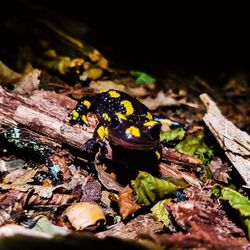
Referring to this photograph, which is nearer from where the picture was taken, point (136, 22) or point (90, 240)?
point (90, 240)

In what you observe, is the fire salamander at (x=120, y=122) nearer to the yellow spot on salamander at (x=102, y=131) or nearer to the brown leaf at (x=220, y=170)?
the yellow spot on salamander at (x=102, y=131)

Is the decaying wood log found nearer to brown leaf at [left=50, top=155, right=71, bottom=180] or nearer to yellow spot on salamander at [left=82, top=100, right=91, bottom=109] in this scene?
brown leaf at [left=50, top=155, right=71, bottom=180]

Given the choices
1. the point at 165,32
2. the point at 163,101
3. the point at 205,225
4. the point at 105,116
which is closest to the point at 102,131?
the point at 105,116

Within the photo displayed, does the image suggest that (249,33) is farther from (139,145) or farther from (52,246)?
(52,246)

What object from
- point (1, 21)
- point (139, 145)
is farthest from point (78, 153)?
point (1, 21)

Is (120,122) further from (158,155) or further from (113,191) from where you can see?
(113,191)

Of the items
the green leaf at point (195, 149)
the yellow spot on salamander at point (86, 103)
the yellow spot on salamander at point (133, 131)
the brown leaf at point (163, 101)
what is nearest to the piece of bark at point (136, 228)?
the yellow spot on salamander at point (133, 131)
